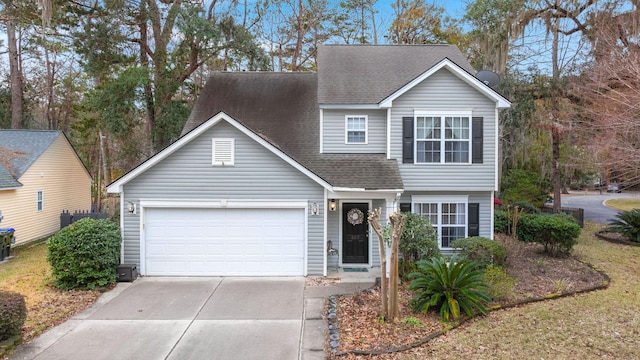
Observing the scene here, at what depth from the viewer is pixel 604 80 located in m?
13.7

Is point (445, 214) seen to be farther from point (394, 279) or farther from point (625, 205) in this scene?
point (625, 205)

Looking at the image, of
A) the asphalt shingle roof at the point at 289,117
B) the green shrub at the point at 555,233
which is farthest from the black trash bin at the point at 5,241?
the green shrub at the point at 555,233

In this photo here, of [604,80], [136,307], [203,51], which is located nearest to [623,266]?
[604,80]

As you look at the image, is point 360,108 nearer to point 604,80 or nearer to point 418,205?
point 418,205

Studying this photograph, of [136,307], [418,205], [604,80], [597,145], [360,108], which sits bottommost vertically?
[136,307]

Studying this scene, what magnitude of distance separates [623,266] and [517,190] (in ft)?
29.9

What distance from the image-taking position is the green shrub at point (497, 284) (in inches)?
299

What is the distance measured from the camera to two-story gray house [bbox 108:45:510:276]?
1017 centimetres

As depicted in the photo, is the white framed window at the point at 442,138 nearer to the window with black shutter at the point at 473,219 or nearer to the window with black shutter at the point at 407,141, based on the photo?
the window with black shutter at the point at 407,141

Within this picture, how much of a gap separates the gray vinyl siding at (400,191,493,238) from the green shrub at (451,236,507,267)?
191 centimetres

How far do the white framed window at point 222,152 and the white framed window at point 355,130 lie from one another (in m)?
3.66

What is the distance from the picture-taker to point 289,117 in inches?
523

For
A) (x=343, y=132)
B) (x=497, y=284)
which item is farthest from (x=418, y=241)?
(x=343, y=132)

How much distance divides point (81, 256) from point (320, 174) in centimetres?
635
